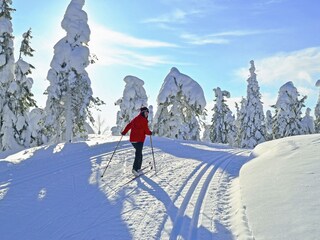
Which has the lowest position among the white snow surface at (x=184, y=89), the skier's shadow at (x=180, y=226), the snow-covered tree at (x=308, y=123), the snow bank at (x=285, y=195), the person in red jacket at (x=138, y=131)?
the skier's shadow at (x=180, y=226)

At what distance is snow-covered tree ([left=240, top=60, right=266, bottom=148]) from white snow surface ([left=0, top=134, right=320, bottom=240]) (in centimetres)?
3395

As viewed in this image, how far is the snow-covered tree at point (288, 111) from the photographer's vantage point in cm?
→ 4438

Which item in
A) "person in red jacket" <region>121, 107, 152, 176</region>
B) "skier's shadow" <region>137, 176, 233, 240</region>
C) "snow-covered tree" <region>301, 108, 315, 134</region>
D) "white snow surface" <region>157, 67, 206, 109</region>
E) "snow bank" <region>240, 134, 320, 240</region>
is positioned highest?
"white snow surface" <region>157, 67, 206, 109</region>

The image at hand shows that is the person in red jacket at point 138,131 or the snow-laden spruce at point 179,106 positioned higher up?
the snow-laden spruce at point 179,106

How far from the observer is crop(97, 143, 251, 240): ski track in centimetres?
651

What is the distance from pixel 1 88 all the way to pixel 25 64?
2465mm

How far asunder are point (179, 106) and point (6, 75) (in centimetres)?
1555

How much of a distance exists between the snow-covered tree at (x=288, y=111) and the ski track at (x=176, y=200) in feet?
111

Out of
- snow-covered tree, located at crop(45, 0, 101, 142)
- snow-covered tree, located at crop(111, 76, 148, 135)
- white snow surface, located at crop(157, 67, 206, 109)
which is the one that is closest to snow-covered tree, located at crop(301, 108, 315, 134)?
white snow surface, located at crop(157, 67, 206, 109)

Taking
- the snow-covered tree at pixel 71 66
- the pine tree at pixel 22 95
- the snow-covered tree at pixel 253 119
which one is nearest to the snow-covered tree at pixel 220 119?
the snow-covered tree at pixel 253 119

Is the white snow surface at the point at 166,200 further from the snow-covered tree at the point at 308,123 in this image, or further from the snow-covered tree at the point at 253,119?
the snow-covered tree at the point at 308,123

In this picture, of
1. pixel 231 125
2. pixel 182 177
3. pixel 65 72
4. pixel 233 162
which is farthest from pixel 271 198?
pixel 231 125

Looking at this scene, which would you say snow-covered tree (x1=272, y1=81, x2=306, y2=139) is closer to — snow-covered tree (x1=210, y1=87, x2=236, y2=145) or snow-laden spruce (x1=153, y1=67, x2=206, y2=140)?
snow-covered tree (x1=210, y1=87, x2=236, y2=145)

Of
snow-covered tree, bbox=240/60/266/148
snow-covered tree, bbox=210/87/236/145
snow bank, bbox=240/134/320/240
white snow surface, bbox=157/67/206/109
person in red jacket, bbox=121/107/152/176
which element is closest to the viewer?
snow bank, bbox=240/134/320/240
